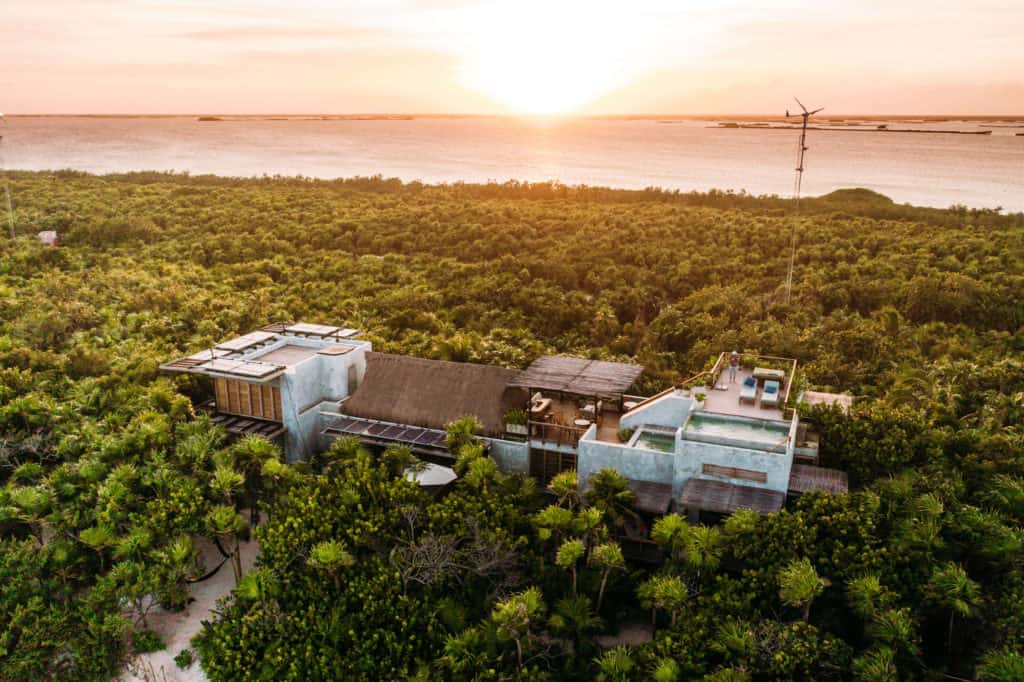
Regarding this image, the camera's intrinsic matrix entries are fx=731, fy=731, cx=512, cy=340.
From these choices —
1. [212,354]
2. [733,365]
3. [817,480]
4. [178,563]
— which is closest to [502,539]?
[178,563]

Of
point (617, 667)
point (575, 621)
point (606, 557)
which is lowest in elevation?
point (575, 621)

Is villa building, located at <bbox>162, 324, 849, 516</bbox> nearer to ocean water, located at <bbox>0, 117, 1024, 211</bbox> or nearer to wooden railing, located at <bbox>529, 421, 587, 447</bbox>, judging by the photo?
wooden railing, located at <bbox>529, 421, 587, 447</bbox>

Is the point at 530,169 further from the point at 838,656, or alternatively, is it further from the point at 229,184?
the point at 838,656

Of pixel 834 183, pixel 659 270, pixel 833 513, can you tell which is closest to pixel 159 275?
pixel 659 270

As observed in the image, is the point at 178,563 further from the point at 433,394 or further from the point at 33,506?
the point at 433,394

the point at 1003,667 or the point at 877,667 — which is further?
the point at 877,667
